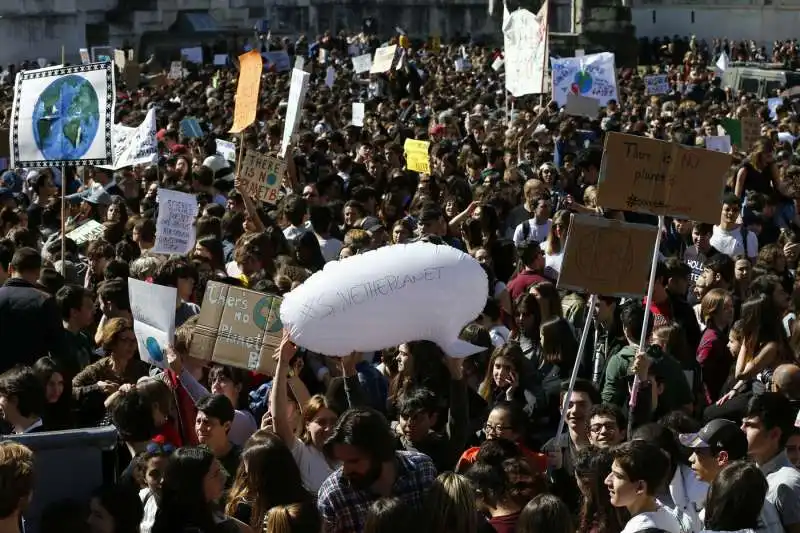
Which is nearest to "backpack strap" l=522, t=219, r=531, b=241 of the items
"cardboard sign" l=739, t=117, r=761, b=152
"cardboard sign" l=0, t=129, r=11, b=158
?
"cardboard sign" l=739, t=117, r=761, b=152

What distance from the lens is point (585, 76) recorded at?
69.5 feet

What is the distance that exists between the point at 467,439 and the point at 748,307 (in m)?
1.90

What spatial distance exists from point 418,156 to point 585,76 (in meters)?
7.25

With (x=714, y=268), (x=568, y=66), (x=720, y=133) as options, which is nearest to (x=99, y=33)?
(x=568, y=66)

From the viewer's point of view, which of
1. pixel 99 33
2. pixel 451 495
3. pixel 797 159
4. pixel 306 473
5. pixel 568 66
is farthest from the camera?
pixel 99 33

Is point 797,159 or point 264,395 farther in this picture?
point 797,159

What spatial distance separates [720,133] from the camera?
17047mm

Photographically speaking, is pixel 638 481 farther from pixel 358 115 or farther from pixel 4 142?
pixel 358 115

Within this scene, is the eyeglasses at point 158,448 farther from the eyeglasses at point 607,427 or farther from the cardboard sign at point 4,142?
the cardboard sign at point 4,142

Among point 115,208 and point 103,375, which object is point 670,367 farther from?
point 115,208

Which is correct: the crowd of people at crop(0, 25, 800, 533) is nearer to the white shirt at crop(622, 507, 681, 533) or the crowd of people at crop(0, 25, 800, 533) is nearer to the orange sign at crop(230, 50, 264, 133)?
the white shirt at crop(622, 507, 681, 533)

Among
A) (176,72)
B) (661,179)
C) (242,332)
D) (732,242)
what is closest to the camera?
(242,332)

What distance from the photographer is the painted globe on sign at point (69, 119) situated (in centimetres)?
957

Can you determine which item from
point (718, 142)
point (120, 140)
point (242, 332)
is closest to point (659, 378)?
point (242, 332)
